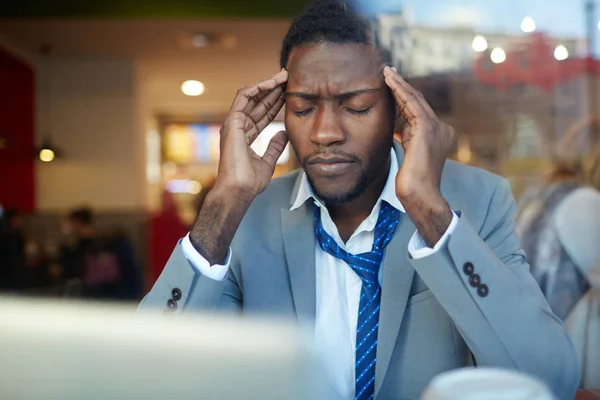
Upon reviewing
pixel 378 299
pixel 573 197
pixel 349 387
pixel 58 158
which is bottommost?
pixel 349 387

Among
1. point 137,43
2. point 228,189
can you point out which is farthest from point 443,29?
point 137,43

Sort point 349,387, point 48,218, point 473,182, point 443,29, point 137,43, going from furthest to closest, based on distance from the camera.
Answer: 1. point 48,218
2. point 137,43
3. point 443,29
4. point 473,182
5. point 349,387

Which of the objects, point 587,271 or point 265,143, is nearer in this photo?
point 265,143

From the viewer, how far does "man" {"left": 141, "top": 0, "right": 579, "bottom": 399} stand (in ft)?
3.55

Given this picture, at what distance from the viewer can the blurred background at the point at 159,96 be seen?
3564 millimetres

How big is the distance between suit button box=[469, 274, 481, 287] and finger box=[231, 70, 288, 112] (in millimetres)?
592

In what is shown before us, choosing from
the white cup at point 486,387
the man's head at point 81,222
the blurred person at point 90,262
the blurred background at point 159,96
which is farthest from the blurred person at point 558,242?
the man's head at point 81,222

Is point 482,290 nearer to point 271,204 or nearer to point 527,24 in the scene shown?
point 271,204

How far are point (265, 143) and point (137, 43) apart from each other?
5.72 m

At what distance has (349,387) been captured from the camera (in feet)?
4.03

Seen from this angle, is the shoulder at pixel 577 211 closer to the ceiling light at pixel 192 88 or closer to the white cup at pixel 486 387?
the white cup at pixel 486 387

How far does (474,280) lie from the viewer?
41.4 inches

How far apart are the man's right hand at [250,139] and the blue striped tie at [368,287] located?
181 mm

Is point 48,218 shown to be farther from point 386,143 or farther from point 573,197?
point 386,143
